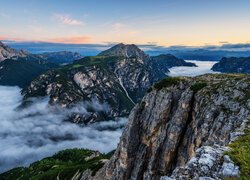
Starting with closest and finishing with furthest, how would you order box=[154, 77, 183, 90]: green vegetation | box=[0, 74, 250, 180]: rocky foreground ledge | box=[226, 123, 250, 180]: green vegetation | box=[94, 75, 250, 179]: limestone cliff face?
1. box=[226, 123, 250, 180]: green vegetation
2. box=[0, 74, 250, 180]: rocky foreground ledge
3. box=[94, 75, 250, 179]: limestone cliff face
4. box=[154, 77, 183, 90]: green vegetation

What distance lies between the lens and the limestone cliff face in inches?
2677

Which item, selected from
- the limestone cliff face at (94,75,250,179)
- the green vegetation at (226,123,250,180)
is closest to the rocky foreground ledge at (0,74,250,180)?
the limestone cliff face at (94,75,250,179)

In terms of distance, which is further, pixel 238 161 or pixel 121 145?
pixel 121 145

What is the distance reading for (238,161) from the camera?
21.1 meters

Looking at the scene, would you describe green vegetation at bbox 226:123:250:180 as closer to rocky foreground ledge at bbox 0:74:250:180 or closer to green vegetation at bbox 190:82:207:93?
rocky foreground ledge at bbox 0:74:250:180

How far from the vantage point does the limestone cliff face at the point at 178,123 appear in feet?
223

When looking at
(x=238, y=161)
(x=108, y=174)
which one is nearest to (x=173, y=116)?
(x=108, y=174)

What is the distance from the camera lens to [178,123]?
292ft

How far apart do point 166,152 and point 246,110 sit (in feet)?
114

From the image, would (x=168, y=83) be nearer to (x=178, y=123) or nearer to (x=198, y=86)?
(x=198, y=86)

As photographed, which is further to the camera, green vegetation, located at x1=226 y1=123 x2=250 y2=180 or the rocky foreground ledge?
the rocky foreground ledge

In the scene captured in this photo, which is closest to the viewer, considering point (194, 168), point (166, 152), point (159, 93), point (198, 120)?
point (194, 168)

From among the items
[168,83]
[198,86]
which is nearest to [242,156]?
[198,86]

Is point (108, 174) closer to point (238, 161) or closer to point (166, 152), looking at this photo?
point (166, 152)
